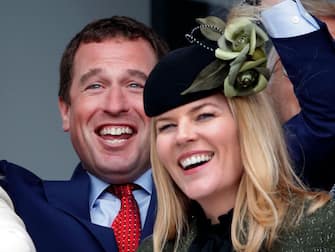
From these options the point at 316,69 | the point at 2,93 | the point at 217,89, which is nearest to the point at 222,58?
the point at 217,89

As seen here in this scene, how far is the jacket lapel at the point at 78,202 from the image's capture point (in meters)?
2.52

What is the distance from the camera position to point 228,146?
205 centimetres

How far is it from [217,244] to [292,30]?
17.0 inches

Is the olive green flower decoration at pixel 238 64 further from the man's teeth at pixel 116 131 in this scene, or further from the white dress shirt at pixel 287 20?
the man's teeth at pixel 116 131

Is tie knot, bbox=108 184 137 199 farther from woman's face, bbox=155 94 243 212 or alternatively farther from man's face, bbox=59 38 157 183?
woman's face, bbox=155 94 243 212

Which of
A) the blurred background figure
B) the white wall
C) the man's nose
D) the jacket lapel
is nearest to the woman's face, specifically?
the blurred background figure

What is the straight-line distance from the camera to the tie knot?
271cm

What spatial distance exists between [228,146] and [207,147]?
0.04m

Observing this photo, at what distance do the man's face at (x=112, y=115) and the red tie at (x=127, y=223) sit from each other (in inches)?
1.4

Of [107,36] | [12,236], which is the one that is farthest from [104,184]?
[12,236]

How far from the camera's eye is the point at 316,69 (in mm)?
2121

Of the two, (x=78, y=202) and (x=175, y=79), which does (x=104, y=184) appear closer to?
(x=78, y=202)

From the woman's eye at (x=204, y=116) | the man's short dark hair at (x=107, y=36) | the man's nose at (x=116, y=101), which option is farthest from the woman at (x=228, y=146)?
the man's short dark hair at (x=107, y=36)

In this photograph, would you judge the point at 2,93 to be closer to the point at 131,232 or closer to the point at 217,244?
the point at 131,232
